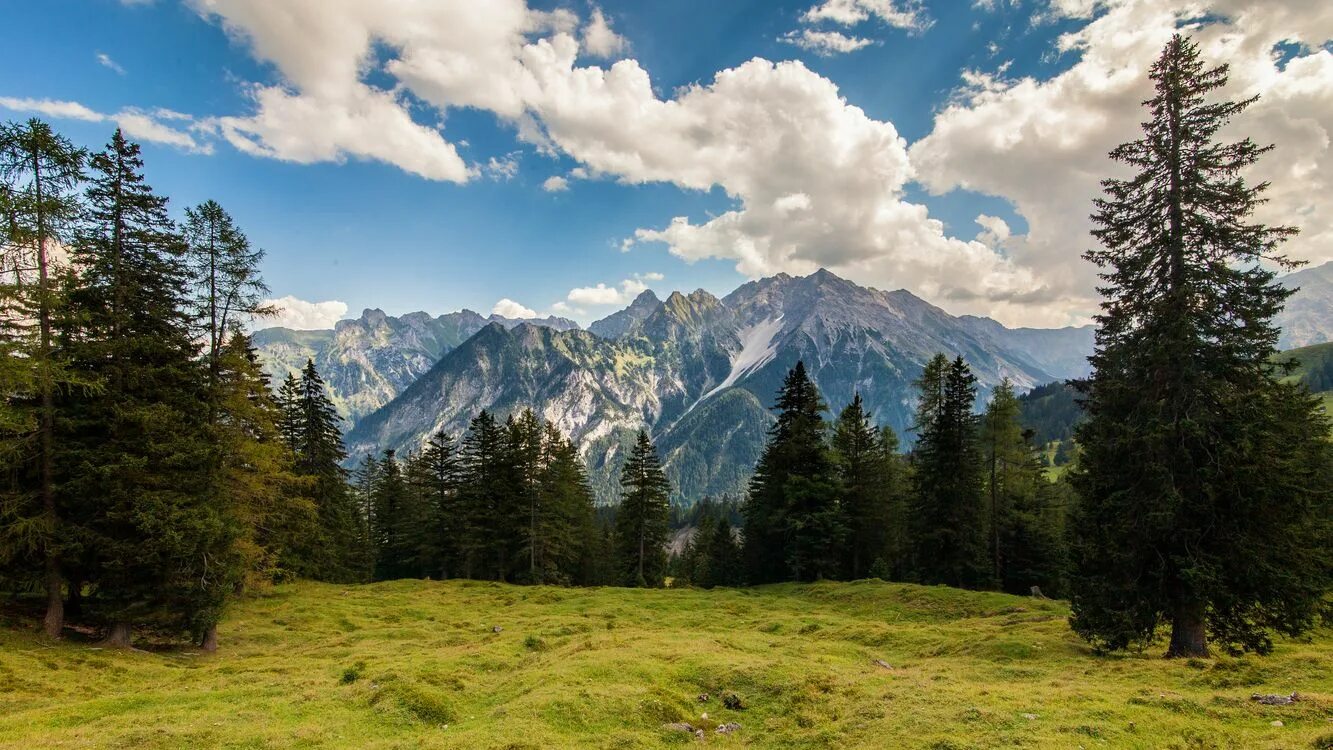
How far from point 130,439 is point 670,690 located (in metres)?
25.1

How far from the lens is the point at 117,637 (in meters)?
24.7

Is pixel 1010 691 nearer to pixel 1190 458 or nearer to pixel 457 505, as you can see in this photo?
pixel 1190 458

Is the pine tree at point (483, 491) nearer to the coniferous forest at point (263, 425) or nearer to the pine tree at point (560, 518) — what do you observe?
the pine tree at point (560, 518)

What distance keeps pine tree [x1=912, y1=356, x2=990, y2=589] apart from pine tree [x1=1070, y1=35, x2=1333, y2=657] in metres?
24.7

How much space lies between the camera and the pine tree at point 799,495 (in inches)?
1996

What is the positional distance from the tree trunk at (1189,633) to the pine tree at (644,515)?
46.6 metres

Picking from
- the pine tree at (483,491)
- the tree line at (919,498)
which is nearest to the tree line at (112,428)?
the pine tree at (483,491)

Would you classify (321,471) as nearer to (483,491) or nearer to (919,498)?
(483,491)

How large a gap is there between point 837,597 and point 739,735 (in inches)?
1119

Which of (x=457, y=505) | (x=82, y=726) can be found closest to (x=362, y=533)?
(x=457, y=505)

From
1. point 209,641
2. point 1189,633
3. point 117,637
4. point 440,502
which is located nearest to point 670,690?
point 1189,633

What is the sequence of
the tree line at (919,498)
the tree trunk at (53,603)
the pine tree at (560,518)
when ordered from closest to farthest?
the tree trunk at (53,603) < the tree line at (919,498) < the pine tree at (560,518)

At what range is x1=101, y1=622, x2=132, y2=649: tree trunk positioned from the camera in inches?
965

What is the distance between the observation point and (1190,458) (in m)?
19.3
